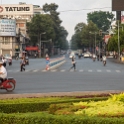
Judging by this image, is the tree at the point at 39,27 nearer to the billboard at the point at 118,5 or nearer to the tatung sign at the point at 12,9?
the tatung sign at the point at 12,9

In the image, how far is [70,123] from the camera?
8.54m

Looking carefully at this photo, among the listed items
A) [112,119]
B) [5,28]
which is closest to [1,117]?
[112,119]

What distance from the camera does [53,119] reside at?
8.72m

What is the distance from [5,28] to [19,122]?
7384 cm

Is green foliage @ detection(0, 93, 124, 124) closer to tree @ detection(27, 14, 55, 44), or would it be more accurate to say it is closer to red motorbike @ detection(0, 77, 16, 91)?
red motorbike @ detection(0, 77, 16, 91)

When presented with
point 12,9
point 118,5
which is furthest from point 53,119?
point 12,9

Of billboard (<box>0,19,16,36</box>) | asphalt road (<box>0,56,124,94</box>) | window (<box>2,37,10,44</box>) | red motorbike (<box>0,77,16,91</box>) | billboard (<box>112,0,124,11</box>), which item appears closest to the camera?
billboard (<box>112,0,124,11</box>)

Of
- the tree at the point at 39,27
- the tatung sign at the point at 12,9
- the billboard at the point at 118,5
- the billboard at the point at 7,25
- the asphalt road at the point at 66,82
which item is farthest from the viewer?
the tree at the point at 39,27

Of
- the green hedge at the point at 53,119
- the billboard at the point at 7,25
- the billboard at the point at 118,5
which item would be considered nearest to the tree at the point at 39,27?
the billboard at the point at 7,25

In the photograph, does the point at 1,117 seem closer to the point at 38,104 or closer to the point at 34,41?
the point at 38,104

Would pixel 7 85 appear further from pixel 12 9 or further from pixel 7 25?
pixel 7 25

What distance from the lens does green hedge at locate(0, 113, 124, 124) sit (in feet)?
27.6

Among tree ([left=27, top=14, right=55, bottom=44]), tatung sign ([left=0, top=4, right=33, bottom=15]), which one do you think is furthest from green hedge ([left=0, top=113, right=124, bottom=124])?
tree ([left=27, top=14, right=55, bottom=44])

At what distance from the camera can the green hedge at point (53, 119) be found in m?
8.41
